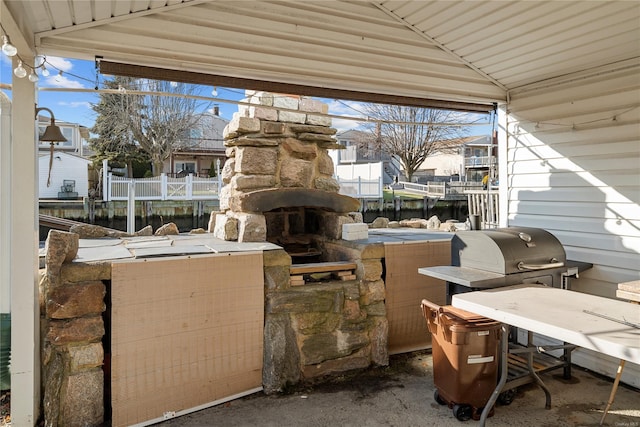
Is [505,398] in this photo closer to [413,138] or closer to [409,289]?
[409,289]

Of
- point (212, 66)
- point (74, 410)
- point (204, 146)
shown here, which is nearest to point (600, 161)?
point (212, 66)

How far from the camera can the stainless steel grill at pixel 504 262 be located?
2701 millimetres

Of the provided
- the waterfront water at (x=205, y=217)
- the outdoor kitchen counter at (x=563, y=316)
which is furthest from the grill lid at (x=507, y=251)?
the waterfront water at (x=205, y=217)

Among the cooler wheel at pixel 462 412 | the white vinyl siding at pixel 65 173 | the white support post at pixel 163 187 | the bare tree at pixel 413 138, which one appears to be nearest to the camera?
the cooler wheel at pixel 462 412

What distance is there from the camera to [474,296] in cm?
240

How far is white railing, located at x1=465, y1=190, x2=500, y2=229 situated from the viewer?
16.3ft

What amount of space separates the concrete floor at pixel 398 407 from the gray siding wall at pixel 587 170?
49 centimetres

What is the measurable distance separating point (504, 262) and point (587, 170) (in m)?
1.50

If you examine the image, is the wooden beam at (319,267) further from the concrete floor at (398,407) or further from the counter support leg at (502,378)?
the counter support leg at (502,378)

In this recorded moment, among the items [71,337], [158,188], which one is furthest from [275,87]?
[158,188]

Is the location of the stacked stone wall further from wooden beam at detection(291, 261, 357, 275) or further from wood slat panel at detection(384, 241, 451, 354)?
wood slat panel at detection(384, 241, 451, 354)

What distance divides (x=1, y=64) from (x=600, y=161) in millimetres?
4548

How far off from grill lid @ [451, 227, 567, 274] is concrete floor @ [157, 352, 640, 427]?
38.0 inches

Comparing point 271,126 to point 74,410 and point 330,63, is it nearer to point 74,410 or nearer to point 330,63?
point 330,63
